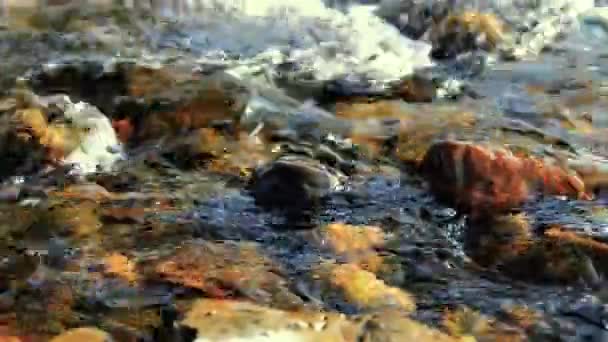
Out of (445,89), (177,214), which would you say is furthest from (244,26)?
(177,214)

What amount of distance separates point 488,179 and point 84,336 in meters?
2.25

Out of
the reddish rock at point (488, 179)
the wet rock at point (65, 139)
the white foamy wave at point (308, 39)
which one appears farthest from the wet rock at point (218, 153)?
→ the white foamy wave at point (308, 39)

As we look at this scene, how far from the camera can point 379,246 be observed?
384 cm

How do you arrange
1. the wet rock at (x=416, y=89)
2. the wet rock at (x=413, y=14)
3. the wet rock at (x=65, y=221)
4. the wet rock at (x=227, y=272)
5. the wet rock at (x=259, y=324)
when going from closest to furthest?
1. the wet rock at (x=259, y=324)
2. the wet rock at (x=227, y=272)
3. the wet rock at (x=65, y=221)
4. the wet rock at (x=416, y=89)
5. the wet rock at (x=413, y=14)

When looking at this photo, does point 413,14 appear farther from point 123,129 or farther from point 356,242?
point 356,242

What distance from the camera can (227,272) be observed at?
3551 millimetres

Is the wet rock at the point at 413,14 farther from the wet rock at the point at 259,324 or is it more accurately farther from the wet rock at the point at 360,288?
the wet rock at the point at 259,324

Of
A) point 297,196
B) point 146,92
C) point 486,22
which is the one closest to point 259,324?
point 297,196

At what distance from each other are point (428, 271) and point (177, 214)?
4.55 feet

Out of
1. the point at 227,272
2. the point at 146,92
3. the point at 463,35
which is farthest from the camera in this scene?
the point at 463,35

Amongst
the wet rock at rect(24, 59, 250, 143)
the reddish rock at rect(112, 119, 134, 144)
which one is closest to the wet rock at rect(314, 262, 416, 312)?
the wet rock at rect(24, 59, 250, 143)

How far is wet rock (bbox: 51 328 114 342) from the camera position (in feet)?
9.81

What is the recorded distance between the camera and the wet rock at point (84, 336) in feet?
9.81

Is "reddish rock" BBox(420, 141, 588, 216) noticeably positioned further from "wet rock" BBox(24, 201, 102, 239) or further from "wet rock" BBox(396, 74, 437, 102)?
"wet rock" BBox(396, 74, 437, 102)
